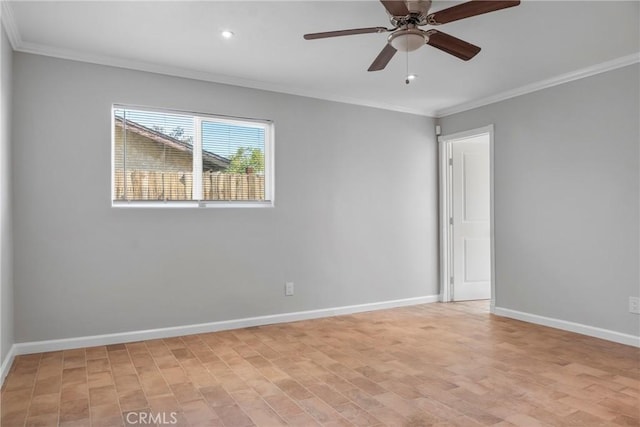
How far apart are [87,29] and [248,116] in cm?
157

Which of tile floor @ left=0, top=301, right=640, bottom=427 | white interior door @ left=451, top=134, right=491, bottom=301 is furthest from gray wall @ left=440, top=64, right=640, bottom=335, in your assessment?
white interior door @ left=451, top=134, right=491, bottom=301

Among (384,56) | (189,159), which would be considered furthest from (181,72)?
(384,56)

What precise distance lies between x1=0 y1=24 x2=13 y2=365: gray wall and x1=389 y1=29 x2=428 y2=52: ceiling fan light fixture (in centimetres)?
255

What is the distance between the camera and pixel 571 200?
3.97 metres

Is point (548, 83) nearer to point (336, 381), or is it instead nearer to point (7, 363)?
point (336, 381)

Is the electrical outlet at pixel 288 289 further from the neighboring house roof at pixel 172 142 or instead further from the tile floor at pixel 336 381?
the neighboring house roof at pixel 172 142

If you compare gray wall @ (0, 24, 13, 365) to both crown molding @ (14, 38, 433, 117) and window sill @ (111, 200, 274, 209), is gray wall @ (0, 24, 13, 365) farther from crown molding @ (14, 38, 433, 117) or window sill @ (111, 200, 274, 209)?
window sill @ (111, 200, 274, 209)

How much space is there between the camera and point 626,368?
2979mm

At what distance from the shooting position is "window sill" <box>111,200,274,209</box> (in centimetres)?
368

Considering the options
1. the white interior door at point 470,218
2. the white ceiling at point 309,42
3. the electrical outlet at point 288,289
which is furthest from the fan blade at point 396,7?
the white interior door at point 470,218

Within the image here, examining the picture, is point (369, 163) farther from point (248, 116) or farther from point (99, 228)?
point (99, 228)

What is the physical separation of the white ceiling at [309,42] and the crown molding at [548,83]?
0.02 m

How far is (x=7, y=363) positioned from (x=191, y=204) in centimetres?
182

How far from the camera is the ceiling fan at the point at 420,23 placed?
2.13 m
